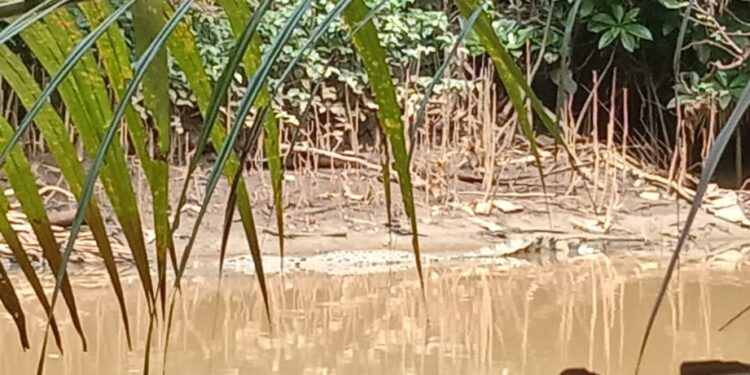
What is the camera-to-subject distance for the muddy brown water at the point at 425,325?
2777 millimetres

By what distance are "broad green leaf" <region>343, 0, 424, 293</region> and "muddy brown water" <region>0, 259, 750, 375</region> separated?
2061mm

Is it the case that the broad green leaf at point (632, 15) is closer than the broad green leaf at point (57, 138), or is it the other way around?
the broad green leaf at point (57, 138)

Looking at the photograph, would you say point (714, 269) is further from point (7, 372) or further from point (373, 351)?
point (7, 372)

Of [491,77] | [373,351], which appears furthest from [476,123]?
[373,351]

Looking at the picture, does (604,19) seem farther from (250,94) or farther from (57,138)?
(250,94)

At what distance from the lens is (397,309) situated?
3.46m

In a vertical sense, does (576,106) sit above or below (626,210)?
above

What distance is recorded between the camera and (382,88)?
307 mm

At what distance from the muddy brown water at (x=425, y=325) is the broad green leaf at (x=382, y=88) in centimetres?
206

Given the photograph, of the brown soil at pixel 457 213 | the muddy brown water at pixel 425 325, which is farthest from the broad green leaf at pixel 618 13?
the muddy brown water at pixel 425 325

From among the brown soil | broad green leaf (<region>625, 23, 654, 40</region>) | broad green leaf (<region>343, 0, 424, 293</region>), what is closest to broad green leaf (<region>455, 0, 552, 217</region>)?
broad green leaf (<region>343, 0, 424, 293</region>)

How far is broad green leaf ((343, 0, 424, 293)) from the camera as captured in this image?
11.9 inches

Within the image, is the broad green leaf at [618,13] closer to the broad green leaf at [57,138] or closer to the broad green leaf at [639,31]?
the broad green leaf at [639,31]

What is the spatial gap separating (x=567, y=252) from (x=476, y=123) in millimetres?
893
